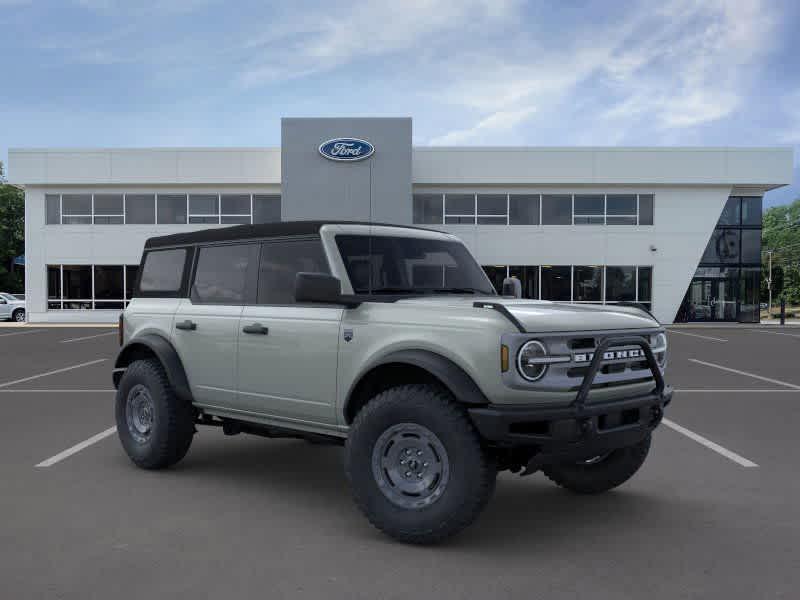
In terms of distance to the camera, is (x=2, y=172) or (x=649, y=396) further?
(x=2, y=172)

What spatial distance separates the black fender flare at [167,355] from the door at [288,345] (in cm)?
65

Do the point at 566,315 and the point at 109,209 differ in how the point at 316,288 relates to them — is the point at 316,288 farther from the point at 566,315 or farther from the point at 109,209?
the point at 109,209

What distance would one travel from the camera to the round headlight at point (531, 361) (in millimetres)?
3947

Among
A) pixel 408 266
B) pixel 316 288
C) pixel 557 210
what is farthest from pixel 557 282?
pixel 316 288

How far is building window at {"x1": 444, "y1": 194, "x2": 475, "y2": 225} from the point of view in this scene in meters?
31.8

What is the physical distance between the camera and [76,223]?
3231 cm

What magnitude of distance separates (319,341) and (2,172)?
2866 inches

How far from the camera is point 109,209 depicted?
3228cm

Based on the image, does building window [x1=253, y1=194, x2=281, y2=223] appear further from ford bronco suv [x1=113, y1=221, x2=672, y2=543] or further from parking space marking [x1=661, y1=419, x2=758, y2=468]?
ford bronco suv [x1=113, y1=221, x2=672, y2=543]

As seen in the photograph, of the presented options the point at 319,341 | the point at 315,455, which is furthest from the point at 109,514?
the point at 315,455

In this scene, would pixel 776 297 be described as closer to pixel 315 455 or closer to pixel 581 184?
pixel 581 184

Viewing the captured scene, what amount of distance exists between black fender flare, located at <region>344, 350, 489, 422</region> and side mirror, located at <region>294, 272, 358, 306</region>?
0.49 m

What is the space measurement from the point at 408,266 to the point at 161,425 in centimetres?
234

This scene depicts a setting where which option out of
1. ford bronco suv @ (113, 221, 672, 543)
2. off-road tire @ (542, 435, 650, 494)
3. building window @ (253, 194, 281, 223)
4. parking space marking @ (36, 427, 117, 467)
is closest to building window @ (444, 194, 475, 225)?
building window @ (253, 194, 281, 223)
